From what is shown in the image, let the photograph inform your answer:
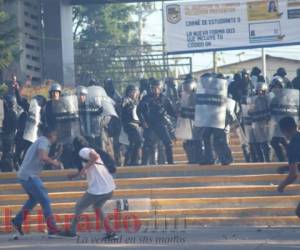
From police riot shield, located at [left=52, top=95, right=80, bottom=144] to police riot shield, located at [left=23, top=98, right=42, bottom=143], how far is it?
415mm

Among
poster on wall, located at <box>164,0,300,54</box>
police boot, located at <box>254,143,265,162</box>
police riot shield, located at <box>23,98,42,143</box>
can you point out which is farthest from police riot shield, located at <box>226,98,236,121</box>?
poster on wall, located at <box>164,0,300,54</box>

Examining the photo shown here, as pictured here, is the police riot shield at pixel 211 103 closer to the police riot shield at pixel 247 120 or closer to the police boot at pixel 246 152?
the police riot shield at pixel 247 120

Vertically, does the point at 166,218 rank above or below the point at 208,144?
below

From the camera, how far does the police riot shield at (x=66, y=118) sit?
742 inches

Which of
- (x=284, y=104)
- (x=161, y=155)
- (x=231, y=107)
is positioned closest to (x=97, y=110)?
(x=161, y=155)

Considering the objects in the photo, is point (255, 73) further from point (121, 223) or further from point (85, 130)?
point (121, 223)

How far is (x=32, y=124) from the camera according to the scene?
19031mm

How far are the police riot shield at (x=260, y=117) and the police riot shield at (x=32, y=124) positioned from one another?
419 centimetres

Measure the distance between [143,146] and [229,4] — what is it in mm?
10923

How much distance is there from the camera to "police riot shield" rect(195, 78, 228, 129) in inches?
710

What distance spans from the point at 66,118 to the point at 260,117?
3.78m

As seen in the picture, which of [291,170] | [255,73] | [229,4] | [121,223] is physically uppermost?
[229,4]

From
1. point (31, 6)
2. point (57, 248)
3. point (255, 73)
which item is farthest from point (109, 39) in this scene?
point (57, 248)

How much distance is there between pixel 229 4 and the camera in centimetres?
2903
